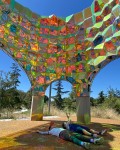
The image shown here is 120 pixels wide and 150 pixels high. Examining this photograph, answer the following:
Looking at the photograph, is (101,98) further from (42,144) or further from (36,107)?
(42,144)

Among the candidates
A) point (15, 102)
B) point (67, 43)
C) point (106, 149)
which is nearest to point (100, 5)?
point (67, 43)

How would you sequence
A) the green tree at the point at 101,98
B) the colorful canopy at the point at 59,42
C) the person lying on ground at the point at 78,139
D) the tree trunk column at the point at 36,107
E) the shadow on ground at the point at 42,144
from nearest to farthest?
the shadow on ground at the point at 42,144 < the person lying on ground at the point at 78,139 < the colorful canopy at the point at 59,42 < the tree trunk column at the point at 36,107 < the green tree at the point at 101,98

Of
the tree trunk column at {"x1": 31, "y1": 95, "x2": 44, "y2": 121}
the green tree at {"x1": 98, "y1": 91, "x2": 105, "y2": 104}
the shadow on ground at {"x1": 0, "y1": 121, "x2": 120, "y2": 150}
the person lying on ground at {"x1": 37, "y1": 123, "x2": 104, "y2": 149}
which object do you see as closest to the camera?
the shadow on ground at {"x1": 0, "y1": 121, "x2": 120, "y2": 150}

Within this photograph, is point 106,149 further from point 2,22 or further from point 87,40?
point 2,22

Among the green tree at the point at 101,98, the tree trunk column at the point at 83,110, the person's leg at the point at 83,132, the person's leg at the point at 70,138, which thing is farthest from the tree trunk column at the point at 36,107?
the green tree at the point at 101,98

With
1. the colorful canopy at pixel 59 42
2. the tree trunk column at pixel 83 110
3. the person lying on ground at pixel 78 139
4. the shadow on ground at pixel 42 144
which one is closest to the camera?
the shadow on ground at pixel 42 144

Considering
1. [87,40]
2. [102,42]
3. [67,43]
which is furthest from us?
[67,43]

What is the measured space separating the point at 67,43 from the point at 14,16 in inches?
141

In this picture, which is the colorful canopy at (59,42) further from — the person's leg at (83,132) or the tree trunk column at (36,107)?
the person's leg at (83,132)

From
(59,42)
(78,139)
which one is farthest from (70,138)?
Answer: (59,42)

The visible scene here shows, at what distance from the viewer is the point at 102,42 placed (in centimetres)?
1206

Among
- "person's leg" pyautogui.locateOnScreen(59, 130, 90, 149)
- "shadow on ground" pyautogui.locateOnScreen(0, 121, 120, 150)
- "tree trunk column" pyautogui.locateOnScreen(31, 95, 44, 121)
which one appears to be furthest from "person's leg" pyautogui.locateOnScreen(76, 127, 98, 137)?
"tree trunk column" pyautogui.locateOnScreen(31, 95, 44, 121)

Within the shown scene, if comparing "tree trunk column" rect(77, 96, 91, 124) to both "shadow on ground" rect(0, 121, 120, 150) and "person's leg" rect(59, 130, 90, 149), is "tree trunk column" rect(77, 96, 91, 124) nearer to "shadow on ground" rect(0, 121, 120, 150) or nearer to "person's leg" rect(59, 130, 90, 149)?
"shadow on ground" rect(0, 121, 120, 150)

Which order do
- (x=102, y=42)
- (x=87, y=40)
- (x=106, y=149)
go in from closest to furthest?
(x=106, y=149) < (x=102, y=42) < (x=87, y=40)
